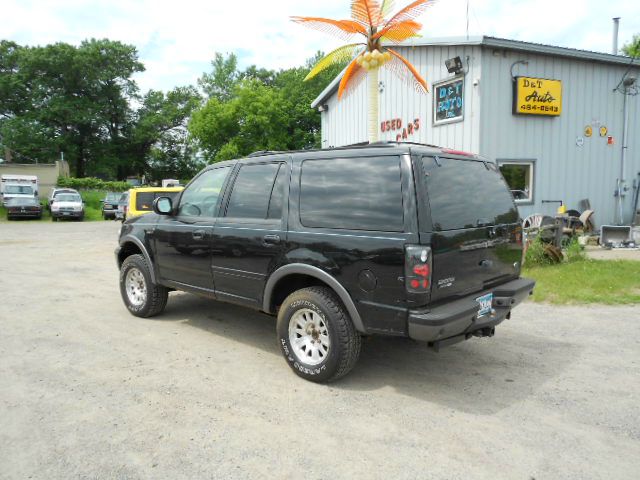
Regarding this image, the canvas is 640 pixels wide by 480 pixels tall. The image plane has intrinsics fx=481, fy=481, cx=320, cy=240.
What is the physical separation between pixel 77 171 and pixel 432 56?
154 ft

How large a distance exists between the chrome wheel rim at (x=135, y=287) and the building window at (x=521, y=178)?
31.0ft

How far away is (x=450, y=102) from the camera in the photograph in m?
12.4

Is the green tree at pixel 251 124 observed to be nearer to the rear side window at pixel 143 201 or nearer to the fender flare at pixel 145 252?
the rear side window at pixel 143 201

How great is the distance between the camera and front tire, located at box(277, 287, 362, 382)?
12.5ft

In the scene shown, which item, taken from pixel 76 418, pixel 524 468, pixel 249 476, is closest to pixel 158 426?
pixel 76 418

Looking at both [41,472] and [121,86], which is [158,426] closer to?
[41,472]

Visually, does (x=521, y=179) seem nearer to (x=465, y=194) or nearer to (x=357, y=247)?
(x=465, y=194)

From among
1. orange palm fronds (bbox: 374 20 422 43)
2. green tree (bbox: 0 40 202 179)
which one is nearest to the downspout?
orange palm fronds (bbox: 374 20 422 43)

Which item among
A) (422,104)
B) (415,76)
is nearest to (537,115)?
(422,104)

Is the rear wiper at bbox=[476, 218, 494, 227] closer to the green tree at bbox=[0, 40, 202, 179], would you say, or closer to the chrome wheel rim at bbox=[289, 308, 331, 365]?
the chrome wheel rim at bbox=[289, 308, 331, 365]

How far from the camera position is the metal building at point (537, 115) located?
11703 millimetres

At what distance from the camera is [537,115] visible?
12188mm

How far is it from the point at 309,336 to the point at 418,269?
4.04ft

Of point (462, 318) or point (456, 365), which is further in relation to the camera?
point (456, 365)
